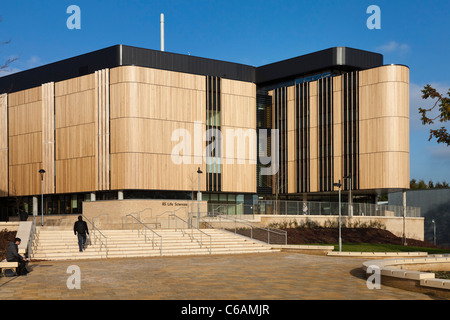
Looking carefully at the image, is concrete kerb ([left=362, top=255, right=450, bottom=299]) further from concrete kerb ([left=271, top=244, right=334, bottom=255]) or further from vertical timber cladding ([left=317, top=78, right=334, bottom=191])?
vertical timber cladding ([left=317, top=78, right=334, bottom=191])

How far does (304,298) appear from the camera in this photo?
13516 mm

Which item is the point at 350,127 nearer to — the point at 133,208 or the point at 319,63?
the point at 319,63

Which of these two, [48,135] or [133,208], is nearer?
[133,208]

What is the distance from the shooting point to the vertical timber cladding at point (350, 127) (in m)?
57.1

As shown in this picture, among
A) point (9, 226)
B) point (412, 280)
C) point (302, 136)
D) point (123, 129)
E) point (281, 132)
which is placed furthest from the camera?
point (281, 132)

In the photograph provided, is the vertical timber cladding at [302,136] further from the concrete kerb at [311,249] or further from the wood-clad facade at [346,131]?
the concrete kerb at [311,249]

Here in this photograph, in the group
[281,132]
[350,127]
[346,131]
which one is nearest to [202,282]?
[350,127]

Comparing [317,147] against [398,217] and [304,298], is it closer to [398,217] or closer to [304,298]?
[398,217]

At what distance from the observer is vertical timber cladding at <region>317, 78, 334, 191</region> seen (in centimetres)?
5931

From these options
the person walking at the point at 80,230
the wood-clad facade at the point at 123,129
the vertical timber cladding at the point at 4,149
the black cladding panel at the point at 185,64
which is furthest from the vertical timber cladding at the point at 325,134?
the person walking at the point at 80,230

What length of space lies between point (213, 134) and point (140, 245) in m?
25.8

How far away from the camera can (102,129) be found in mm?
53219
